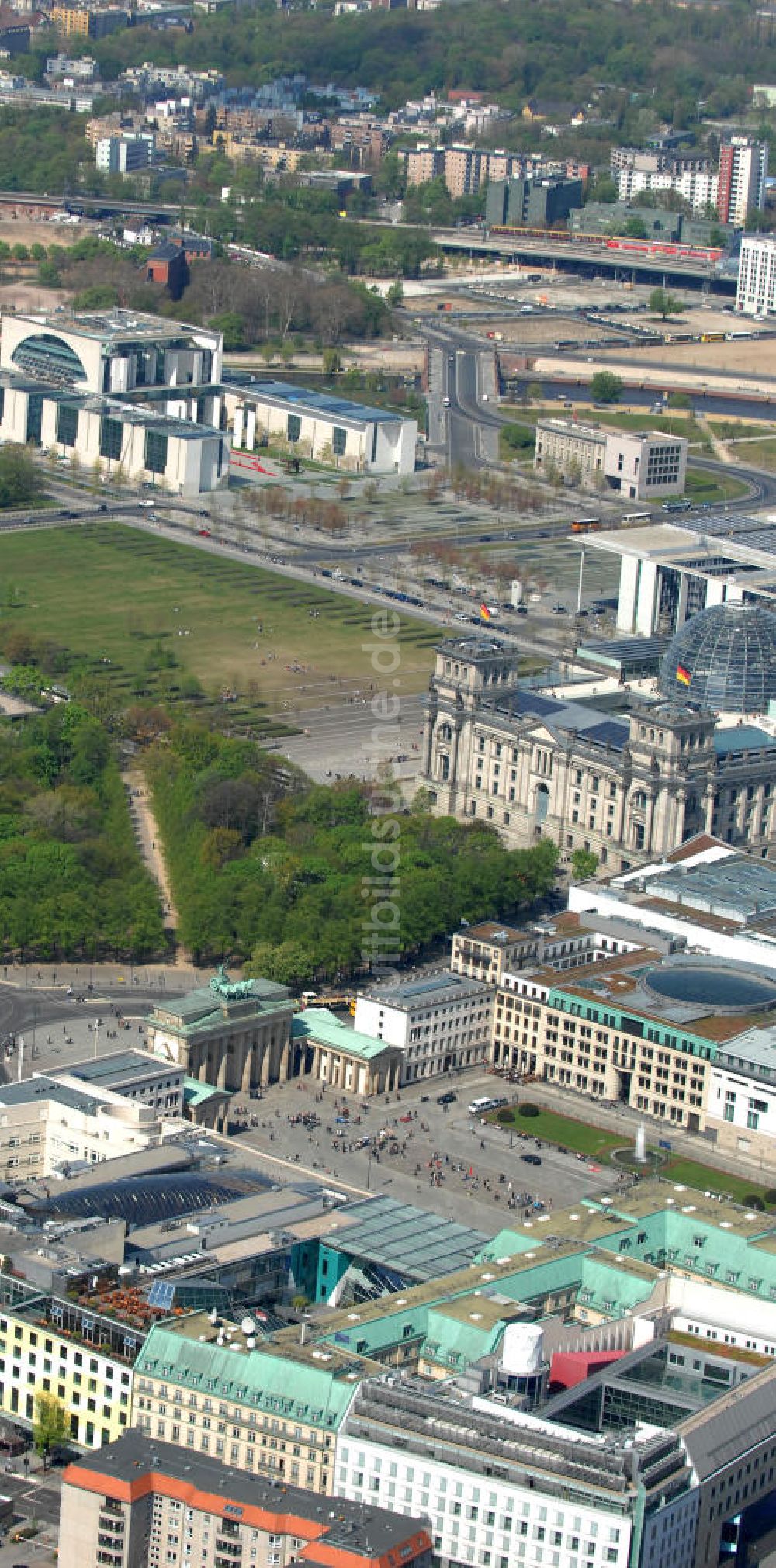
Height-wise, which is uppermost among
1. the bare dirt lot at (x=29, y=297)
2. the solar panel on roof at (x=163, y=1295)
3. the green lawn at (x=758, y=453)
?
the bare dirt lot at (x=29, y=297)

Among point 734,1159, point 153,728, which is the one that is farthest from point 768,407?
point 734,1159

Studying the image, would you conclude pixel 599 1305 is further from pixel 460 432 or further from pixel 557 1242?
pixel 460 432

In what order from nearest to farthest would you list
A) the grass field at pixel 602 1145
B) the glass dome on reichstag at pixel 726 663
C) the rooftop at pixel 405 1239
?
1. the rooftop at pixel 405 1239
2. the grass field at pixel 602 1145
3. the glass dome on reichstag at pixel 726 663

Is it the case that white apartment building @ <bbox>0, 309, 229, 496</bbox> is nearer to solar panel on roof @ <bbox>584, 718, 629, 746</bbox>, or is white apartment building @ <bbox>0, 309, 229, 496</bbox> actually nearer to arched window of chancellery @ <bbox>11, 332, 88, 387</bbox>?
arched window of chancellery @ <bbox>11, 332, 88, 387</bbox>

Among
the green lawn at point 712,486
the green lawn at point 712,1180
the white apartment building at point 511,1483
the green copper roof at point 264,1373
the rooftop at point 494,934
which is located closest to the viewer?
the white apartment building at point 511,1483

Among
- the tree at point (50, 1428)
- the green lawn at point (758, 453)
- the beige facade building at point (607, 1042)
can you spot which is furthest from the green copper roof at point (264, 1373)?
the green lawn at point (758, 453)

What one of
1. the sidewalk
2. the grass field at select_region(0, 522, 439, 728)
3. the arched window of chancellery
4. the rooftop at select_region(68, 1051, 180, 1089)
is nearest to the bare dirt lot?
the arched window of chancellery

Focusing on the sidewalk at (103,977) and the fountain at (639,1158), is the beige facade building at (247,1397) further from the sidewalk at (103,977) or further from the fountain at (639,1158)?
the sidewalk at (103,977)

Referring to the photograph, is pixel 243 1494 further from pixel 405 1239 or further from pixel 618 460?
pixel 618 460
